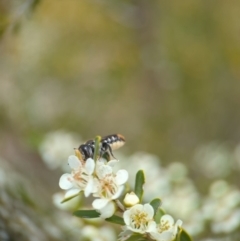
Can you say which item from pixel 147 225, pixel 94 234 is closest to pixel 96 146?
pixel 147 225

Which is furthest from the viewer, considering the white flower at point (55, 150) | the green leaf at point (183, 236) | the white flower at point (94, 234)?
the white flower at point (55, 150)

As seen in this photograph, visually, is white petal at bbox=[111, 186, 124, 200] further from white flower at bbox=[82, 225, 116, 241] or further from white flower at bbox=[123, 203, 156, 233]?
white flower at bbox=[82, 225, 116, 241]

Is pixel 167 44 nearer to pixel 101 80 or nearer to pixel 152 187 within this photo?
pixel 101 80

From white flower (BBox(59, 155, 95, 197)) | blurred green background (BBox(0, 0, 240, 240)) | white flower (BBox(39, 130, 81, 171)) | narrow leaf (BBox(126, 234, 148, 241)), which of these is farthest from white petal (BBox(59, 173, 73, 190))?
blurred green background (BBox(0, 0, 240, 240))

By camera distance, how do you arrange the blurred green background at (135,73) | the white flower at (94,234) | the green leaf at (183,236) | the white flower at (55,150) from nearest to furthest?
1. the green leaf at (183,236)
2. the white flower at (94,234)
3. the white flower at (55,150)
4. the blurred green background at (135,73)

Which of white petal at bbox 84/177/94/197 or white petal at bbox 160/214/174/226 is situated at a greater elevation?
white petal at bbox 84/177/94/197

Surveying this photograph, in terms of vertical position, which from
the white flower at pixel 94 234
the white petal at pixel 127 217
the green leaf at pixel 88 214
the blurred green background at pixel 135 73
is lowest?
the white petal at pixel 127 217

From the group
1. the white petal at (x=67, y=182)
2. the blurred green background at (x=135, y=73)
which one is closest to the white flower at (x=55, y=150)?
the blurred green background at (x=135, y=73)

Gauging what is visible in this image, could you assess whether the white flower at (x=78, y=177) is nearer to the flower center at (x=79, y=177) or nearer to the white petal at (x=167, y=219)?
the flower center at (x=79, y=177)

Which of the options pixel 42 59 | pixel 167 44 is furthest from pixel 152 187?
pixel 167 44
